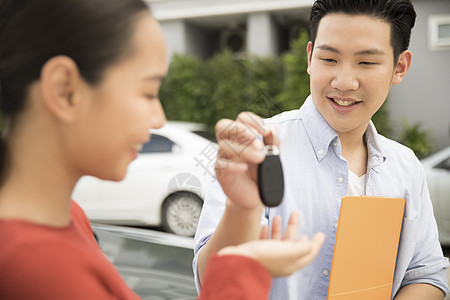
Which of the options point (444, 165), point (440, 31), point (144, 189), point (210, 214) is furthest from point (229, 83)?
point (210, 214)

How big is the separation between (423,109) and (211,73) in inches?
172

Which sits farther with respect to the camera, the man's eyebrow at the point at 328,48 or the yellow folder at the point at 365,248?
the man's eyebrow at the point at 328,48

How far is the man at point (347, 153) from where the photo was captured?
130 cm

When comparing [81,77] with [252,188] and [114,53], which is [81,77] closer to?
[114,53]

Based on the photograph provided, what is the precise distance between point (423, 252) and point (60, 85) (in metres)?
1.16

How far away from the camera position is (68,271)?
0.66 meters

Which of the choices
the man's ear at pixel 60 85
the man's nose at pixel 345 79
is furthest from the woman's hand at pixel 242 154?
the man's nose at pixel 345 79

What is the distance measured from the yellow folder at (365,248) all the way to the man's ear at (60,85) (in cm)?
68

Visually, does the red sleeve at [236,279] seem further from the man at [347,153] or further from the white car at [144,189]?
the white car at [144,189]

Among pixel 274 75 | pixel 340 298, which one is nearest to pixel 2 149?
pixel 340 298

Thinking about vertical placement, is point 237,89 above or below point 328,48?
below

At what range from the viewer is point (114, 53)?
0.68 m

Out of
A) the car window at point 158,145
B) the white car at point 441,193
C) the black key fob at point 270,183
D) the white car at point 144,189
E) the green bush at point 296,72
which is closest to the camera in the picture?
the black key fob at point 270,183

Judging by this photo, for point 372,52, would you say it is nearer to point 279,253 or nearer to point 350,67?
point 350,67
